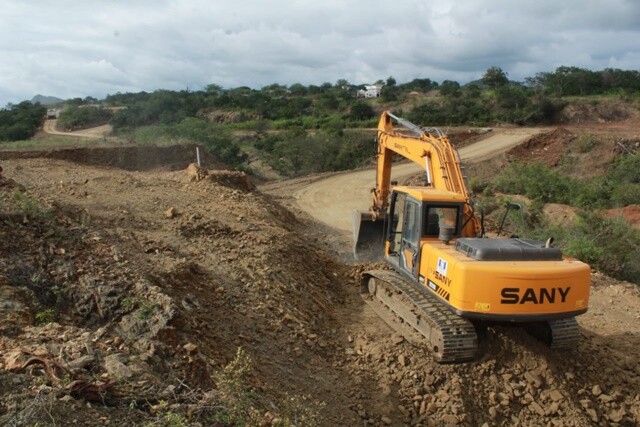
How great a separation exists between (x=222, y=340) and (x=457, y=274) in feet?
9.35

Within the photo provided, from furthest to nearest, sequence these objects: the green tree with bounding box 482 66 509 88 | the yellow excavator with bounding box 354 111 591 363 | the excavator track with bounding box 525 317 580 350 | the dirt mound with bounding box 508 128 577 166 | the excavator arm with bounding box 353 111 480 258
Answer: the green tree with bounding box 482 66 509 88, the dirt mound with bounding box 508 128 577 166, the excavator arm with bounding box 353 111 480 258, the excavator track with bounding box 525 317 580 350, the yellow excavator with bounding box 354 111 591 363

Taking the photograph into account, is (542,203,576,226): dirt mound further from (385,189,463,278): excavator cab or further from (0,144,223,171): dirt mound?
(0,144,223,171): dirt mound

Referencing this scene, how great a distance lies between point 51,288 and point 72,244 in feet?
3.51

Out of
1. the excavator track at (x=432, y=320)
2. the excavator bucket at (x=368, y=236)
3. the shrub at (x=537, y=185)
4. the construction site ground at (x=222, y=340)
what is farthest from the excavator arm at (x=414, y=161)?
the shrub at (x=537, y=185)

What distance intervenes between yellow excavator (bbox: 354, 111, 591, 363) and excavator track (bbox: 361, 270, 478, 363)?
0.01 m

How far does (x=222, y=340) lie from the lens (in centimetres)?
688

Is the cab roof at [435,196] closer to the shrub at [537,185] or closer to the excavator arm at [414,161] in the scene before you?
the excavator arm at [414,161]

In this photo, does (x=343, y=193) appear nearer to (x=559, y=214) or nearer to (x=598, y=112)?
(x=559, y=214)

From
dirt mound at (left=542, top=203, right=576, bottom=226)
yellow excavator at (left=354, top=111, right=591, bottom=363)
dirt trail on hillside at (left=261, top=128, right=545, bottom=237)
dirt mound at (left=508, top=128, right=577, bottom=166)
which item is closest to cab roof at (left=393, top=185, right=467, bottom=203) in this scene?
yellow excavator at (left=354, top=111, right=591, bottom=363)

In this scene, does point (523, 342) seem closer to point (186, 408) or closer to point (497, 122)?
point (186, 408)

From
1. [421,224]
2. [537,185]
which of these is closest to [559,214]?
[537,185]

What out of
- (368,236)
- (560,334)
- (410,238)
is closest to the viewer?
(560,334)

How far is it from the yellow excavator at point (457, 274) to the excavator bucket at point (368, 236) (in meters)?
1.35

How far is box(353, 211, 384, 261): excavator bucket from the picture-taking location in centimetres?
1091
